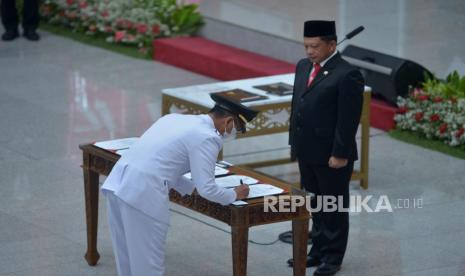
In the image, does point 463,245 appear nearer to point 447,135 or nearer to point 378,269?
point 378,269

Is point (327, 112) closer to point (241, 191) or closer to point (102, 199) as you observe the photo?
point (241, 191)

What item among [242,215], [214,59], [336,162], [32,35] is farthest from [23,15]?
[242,215]

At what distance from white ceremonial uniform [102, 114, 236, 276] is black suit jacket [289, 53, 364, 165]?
1.13m

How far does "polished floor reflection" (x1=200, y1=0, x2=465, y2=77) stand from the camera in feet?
41.4

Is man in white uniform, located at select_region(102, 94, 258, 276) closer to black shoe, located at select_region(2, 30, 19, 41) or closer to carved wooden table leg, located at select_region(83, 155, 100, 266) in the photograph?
carved wooden table leg, located at select_region(83, 155, 100, 266)

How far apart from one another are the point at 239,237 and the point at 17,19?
9.79 metres

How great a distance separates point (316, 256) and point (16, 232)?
2348mm

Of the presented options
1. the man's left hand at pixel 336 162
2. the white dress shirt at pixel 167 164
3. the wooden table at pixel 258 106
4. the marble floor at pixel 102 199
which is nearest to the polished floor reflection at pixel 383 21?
the marble floor at pixel 102 199

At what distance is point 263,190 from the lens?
6.77 m

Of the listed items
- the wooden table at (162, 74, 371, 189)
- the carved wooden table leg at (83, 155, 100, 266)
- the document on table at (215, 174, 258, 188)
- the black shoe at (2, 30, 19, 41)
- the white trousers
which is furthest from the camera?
the black shoe at (2, 30, 19, 41)

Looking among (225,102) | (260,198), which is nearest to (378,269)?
(260,198)

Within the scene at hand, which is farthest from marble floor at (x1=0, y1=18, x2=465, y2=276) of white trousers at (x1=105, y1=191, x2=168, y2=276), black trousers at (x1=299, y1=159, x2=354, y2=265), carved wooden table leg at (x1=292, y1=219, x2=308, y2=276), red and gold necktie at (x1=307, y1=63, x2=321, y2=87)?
red and gold necktie at (x1=307, y1=63, x2=321, y2=87)

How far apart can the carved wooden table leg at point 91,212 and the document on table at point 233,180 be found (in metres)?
1.13

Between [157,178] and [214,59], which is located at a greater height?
[157,178]
